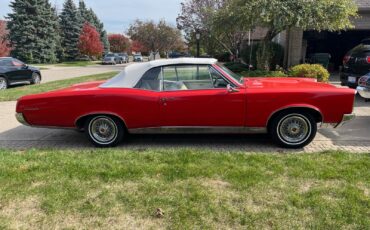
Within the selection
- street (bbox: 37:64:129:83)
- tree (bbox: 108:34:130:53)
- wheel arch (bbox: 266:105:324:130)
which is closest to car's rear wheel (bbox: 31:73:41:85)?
street (bbox: 37:64:129:83)

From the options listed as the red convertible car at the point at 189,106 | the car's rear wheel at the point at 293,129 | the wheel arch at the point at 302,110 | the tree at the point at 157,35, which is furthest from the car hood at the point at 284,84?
the tree at the point at 157,35

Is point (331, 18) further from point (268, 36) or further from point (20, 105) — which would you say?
point (20, 105)

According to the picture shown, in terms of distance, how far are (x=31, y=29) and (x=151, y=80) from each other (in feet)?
132

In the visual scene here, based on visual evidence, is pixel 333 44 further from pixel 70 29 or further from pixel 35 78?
pixel 70 29

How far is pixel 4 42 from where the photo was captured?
35.4 m

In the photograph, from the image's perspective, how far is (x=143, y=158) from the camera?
193 inches

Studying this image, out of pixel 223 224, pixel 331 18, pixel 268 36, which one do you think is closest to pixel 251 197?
pixel 223 224

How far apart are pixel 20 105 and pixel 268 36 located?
40.7ft

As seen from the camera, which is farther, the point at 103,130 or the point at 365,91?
the point at 365,91

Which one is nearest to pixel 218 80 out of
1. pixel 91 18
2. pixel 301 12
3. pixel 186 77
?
pixel 186 77

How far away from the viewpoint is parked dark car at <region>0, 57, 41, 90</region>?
14719mm

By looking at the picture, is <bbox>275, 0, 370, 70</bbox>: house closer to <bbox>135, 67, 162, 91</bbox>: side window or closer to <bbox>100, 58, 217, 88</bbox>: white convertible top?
<bbox>100, 58, 217, 88</bbox>: white convertible top

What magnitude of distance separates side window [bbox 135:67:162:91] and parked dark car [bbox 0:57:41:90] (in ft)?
37.7

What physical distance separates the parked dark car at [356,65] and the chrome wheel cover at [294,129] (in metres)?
4.78
